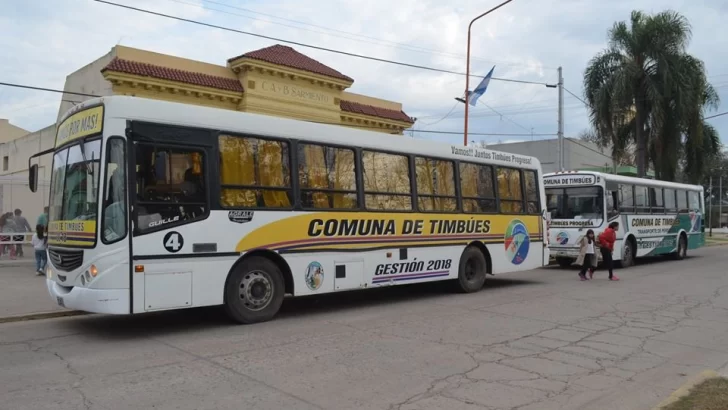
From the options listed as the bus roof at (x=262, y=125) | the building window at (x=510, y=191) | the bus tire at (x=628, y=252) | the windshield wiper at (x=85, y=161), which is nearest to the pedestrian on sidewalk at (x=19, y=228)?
the bus roof at (x=262, y=125)

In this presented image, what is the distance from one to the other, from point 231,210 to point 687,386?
6.01 meters

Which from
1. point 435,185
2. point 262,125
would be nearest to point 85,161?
point 262,125

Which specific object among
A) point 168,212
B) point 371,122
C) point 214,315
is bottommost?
point 214,315

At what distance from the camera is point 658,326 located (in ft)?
30.5

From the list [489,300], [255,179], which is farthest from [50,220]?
[489,300]

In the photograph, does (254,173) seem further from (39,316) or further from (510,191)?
(510,191)

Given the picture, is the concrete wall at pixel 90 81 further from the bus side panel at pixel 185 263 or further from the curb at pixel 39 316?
the bus side panel at pixel 185 263

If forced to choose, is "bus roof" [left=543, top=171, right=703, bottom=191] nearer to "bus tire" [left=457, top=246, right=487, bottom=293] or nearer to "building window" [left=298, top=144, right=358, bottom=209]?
"bus tire" [left=457, top=246, right=487, bottom=293]

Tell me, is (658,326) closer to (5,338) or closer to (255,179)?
(255,179)

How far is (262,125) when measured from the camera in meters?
9.19

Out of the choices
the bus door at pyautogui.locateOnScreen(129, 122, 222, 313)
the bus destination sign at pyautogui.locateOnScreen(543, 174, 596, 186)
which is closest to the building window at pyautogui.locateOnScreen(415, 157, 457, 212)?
the bus door at pyautogui.locateOnScreen(129, 122, 222, 313)

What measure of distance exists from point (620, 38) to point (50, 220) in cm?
2790

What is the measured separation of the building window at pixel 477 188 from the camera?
12.6 m

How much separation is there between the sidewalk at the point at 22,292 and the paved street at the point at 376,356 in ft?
3.18
